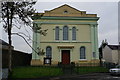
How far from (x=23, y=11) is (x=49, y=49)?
15950mm

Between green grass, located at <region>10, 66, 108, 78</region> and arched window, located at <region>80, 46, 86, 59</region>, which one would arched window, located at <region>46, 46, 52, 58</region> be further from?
green grass, located at <region>10, 66, 108, 78</region>

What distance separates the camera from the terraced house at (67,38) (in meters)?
31.3

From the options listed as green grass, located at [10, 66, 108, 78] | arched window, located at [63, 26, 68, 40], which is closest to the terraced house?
arched window, located at [63, 26, 68, 40]

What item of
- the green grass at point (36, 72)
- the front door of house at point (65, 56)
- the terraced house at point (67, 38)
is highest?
the terraced house at point (67, 38)

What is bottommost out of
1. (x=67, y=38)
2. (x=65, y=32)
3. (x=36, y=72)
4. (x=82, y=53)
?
(x=36, y=72)

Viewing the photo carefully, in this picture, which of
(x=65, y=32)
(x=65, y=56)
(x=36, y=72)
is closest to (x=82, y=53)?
(x=65, y=56)

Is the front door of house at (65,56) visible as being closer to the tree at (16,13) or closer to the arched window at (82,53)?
the arched window at (82,53)

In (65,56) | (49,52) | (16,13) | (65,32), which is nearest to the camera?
(16,13)

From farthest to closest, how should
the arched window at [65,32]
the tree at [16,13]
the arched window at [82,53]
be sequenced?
the arched window at [65,32]
the arched window at [82,53]
the tree at [16,13]

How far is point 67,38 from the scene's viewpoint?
3180 cm

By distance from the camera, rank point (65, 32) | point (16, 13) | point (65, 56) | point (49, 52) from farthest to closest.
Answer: point (65, 32), point (65, 56), point (49, 52), point (16, 13)

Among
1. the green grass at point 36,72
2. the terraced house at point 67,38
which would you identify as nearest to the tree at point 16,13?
the green grass at point 36,72

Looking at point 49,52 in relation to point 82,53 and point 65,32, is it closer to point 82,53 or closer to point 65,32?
point 65,32

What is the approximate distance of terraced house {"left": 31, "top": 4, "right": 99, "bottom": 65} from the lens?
3131cm
